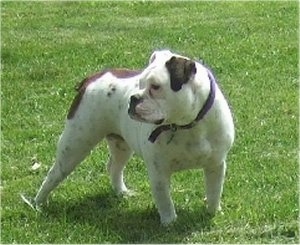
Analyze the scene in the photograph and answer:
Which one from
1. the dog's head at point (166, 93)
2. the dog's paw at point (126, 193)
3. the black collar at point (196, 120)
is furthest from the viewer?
the dog's paw at point (126, 193)

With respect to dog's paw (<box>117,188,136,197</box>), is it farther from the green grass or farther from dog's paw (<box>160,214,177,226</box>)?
dog's paw (<box>160,214,177,226</box>)

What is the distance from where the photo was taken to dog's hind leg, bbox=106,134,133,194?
6262 millimetres

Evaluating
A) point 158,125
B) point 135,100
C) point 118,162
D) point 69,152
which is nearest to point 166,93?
point 135,100

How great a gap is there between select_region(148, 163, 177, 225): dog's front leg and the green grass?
8 centimetres

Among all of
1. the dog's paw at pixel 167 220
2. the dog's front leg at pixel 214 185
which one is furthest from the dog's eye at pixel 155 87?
the dog's paw at pixel 167 220

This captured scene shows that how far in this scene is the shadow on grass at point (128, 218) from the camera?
5.46 metres

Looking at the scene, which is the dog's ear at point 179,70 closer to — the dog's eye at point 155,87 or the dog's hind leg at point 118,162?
the dog's eye at point 155,87

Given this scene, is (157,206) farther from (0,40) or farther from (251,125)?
(0,40)

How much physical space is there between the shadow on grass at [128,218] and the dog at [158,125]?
3.6 inches

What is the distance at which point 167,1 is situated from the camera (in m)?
14.6

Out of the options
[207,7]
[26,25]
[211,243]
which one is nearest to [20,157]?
[211,243]

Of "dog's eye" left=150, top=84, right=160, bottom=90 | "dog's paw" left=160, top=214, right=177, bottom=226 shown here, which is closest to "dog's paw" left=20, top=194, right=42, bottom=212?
"dog's paw" left=160, top=214, right=177, bottom=226

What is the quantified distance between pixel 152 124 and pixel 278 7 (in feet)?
29.6

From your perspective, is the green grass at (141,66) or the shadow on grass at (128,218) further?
the green grass at (141,66)
